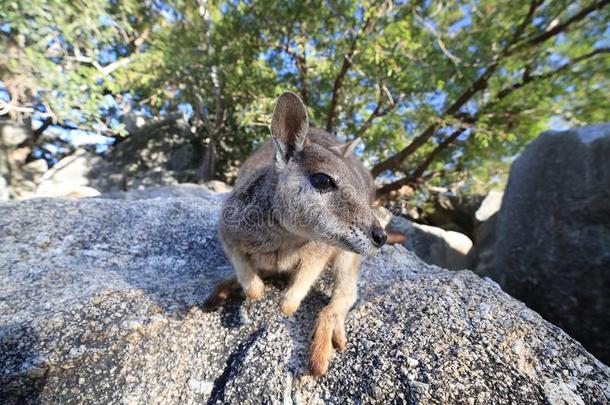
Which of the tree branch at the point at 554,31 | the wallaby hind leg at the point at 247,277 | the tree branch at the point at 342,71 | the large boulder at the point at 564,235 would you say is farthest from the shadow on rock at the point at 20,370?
the tree branch at the point at 554,31

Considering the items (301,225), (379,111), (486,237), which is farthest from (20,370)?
(379,111)

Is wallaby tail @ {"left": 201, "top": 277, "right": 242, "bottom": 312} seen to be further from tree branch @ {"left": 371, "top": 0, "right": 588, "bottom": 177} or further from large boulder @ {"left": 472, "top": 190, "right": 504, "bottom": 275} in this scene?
tree branch @ {"left": 371, "top": 0, "right": 588, "bottom": 177}

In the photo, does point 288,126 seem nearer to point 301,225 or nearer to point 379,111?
point 301,225

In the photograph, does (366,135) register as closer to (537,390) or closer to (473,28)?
(473,28)

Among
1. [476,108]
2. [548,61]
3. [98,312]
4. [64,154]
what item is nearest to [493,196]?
[476,108]

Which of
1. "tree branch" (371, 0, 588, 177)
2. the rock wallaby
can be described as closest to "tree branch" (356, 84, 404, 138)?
"tree branch" (371, 0, 588, 177)

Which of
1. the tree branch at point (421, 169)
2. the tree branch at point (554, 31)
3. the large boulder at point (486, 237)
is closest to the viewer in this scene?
the large boulder at point (486, 237)

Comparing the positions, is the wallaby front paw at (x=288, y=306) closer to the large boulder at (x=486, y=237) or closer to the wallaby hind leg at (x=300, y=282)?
the wallaby hind leg at (x=300, y=282)
